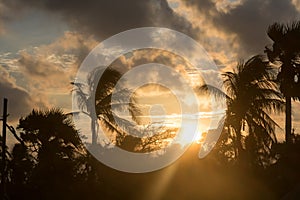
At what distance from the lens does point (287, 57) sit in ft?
90.3

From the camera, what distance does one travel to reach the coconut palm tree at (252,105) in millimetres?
27891

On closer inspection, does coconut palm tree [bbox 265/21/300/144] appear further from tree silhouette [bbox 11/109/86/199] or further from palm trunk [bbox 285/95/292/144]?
tree silhouette [bbox 11/109/86/199]

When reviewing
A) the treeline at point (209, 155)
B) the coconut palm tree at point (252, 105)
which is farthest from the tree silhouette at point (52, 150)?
the coconut palm tree at point (252, 105)

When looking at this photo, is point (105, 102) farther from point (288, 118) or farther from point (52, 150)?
point (288, 118)

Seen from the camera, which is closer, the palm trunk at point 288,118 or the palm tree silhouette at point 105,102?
the palm trunk at point 288,118

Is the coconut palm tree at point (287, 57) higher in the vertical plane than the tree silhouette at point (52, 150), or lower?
higher

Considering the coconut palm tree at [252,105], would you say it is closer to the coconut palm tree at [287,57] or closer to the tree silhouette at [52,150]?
the coconut palm tree at [287,57]

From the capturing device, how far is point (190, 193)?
82.3 ft

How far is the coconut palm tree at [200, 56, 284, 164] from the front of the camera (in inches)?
1098

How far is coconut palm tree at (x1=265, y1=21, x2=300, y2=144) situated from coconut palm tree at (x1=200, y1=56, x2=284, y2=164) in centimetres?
61

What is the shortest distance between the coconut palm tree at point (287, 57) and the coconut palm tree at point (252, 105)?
0.61 meters

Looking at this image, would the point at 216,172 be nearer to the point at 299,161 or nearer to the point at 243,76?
the point at 299,161

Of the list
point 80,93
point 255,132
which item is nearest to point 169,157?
point 255,132

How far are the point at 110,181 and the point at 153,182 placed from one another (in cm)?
200
